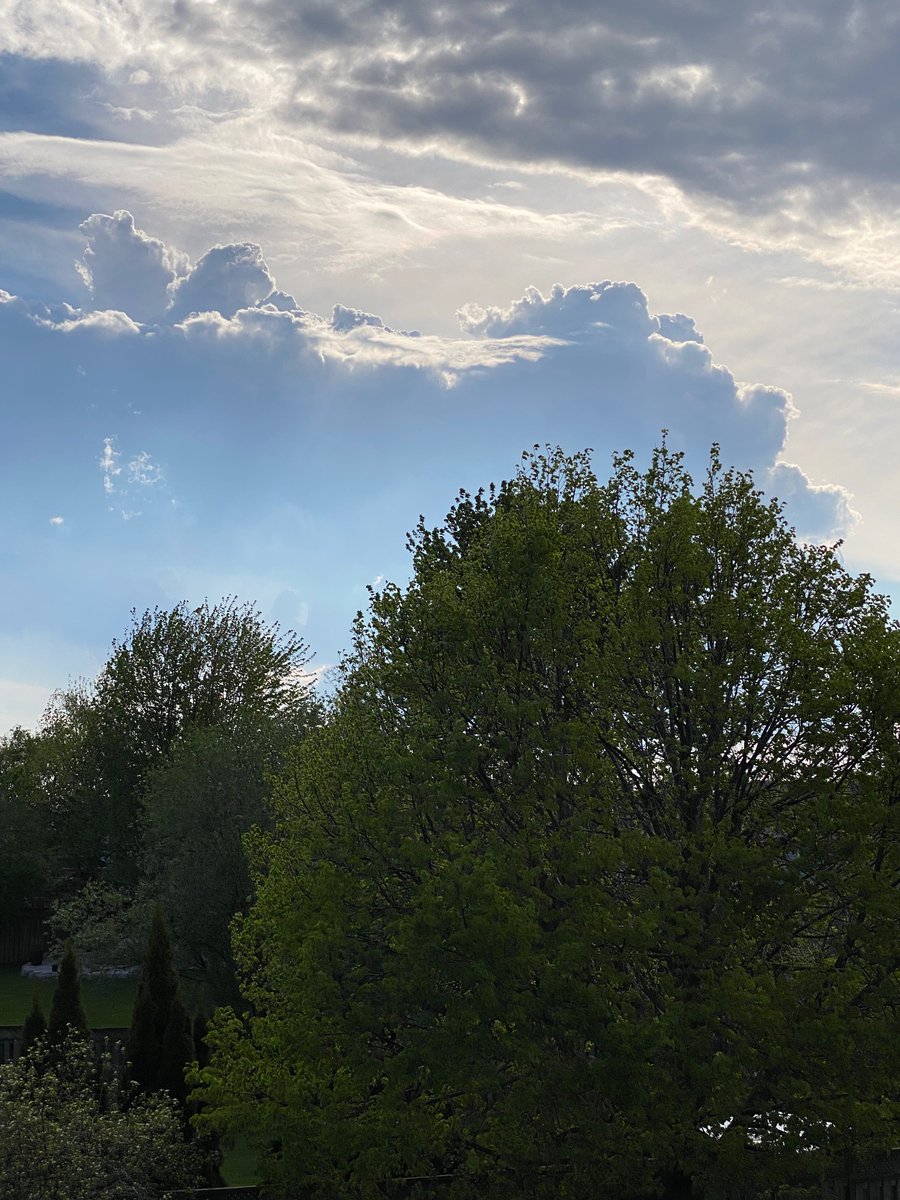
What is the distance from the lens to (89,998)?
5497cm

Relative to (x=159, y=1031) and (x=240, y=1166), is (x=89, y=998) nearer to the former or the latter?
(x=240, y=1166)

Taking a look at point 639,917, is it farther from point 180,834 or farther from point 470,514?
point 180,834

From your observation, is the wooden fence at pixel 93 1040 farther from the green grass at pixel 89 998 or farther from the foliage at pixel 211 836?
the green grass at pixel 89 998

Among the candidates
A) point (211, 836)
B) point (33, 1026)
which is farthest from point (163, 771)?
point (33, 1026)

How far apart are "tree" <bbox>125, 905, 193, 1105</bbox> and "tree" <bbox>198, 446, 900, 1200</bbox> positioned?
19.9 feet

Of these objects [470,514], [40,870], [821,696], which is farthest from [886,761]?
[40,870]

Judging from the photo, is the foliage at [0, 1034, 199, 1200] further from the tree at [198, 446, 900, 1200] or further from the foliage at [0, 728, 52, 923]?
the foliage at [0, 728, 52, 923]

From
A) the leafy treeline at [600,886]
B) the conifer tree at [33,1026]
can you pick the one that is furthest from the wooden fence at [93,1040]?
the leafy treeline at [600,886]

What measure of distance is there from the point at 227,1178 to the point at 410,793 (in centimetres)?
1587

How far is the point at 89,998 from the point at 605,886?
137 feet

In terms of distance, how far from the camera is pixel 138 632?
61.9m

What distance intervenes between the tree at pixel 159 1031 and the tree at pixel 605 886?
19.9 feet

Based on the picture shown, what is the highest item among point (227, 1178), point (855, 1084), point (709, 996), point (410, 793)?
point (410, 793)

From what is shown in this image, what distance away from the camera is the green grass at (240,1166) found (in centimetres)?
2966
